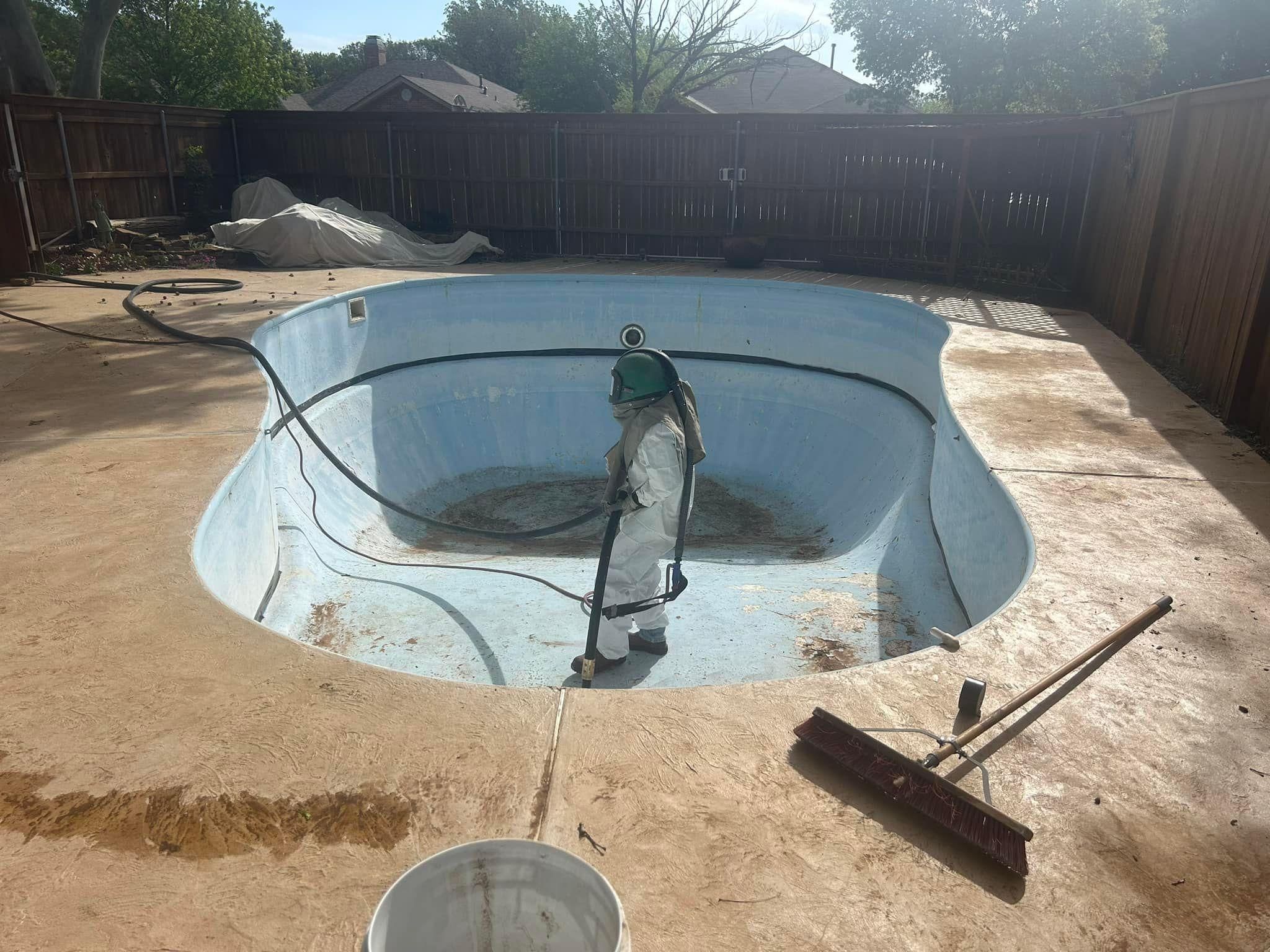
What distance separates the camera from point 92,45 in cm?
1639

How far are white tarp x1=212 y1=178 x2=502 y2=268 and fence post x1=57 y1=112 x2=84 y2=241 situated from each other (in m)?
1.65

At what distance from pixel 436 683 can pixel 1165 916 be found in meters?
1.97

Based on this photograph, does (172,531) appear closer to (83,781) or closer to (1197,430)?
(83,781)

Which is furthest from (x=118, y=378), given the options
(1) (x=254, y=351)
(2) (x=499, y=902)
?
(2) (x=499, y=902)

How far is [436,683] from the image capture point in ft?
9.12

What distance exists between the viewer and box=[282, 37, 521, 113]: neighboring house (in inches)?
1374

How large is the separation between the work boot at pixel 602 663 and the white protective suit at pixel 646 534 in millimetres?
20

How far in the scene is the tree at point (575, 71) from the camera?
103ft

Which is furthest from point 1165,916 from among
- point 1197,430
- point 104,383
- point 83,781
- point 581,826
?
point 104,383

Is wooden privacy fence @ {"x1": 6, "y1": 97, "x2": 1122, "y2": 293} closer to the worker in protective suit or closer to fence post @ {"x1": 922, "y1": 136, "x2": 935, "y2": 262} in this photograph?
fence post @ {"x1": 922, "y1": 136, "x2": 935, "y2": 262}

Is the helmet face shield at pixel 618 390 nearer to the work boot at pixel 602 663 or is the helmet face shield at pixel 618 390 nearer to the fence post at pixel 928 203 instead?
the work boot at pixel 602 663

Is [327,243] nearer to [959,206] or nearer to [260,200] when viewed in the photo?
[260,200]

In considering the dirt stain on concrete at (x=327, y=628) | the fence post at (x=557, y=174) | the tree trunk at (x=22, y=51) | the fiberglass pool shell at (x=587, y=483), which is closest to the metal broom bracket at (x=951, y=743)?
the fiberglass pool shell at (x=587, y=483)

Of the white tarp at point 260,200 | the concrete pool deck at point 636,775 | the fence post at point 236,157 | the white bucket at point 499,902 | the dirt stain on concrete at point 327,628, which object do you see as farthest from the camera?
the fence post at point 236,157
